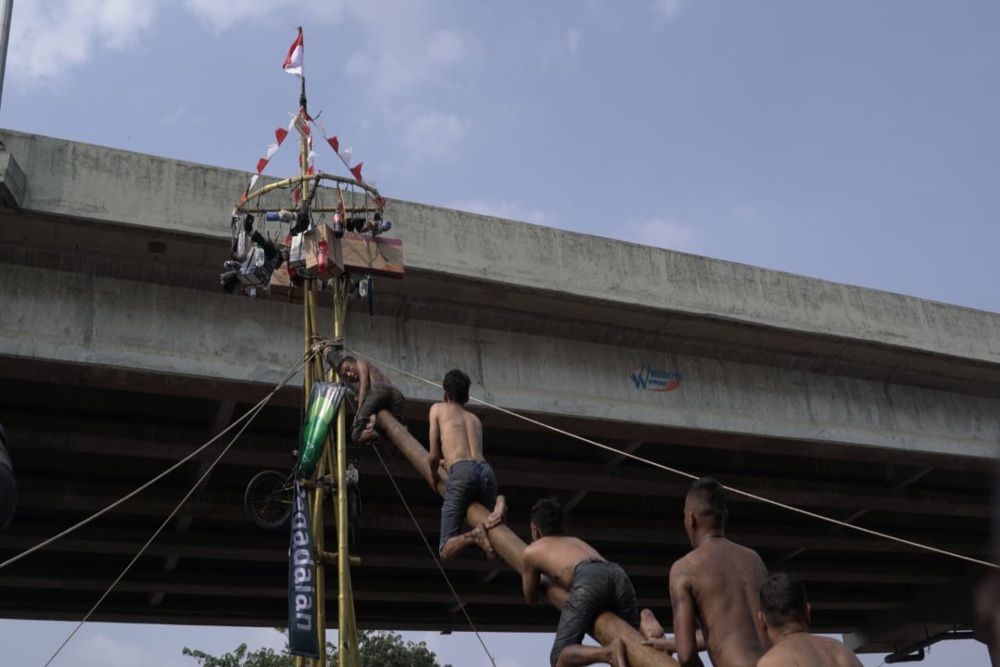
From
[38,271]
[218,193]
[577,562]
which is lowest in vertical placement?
[577,562]

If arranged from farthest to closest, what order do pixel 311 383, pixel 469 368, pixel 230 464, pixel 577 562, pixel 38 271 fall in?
1. pixel 230 464
2. pixel 469 368
3. pixel 38 271
4. pixel 311 383
5. pixel 577 562

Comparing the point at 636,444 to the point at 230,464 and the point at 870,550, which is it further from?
the point at 870,550

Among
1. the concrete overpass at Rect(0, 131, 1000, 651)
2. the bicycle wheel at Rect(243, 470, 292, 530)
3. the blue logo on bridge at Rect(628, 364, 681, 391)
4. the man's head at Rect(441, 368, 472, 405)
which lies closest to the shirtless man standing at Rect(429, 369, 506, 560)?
the man's head at Rect(441, 368, 472, 405)

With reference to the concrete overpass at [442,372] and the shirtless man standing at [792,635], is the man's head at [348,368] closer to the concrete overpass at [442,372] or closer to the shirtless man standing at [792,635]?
the concrete overpass at [442,372]

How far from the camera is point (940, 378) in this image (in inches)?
699

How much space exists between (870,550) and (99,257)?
16250mm

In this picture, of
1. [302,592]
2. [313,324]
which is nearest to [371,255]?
[313,324]

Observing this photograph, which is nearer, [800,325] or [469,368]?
[469,368]

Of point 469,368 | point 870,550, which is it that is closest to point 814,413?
point 469,368

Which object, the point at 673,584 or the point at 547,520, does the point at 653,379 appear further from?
the point at 673,584

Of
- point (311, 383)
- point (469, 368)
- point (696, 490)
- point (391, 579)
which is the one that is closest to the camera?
point (696, 490)

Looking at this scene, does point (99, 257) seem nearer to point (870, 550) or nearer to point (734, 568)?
point (734, 568)

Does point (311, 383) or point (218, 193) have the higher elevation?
point (218, 193)

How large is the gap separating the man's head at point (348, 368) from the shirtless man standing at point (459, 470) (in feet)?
5.52
